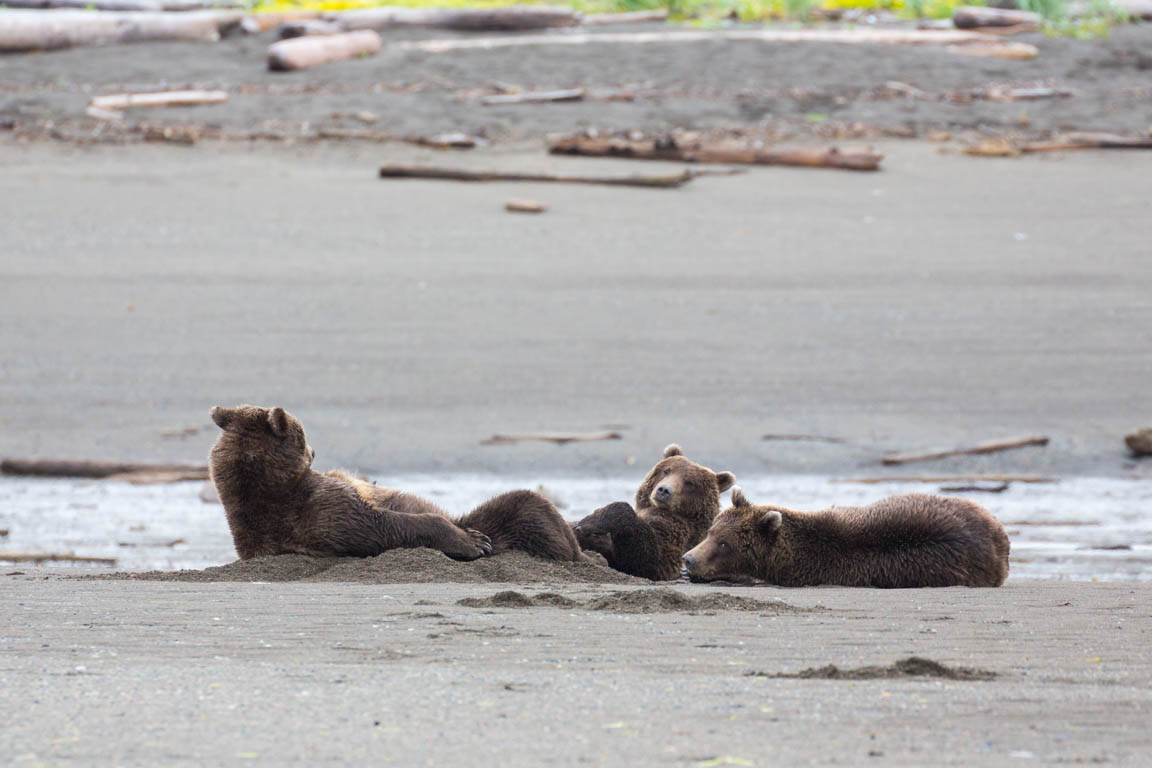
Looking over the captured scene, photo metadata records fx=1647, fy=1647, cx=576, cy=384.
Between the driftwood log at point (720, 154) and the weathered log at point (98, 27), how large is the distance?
7038mm

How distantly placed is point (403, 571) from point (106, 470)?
507 centimetres

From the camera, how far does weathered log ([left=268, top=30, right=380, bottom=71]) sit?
70.7ft

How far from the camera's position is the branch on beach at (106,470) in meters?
10.9

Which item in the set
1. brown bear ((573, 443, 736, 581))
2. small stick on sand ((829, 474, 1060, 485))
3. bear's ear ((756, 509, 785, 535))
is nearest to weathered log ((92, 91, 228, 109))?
small stick on sand ((829, 474, 1060, 485))

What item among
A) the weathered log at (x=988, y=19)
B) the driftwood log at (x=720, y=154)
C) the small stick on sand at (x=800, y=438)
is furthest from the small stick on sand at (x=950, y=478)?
the weathered log at (x=988, y=19)

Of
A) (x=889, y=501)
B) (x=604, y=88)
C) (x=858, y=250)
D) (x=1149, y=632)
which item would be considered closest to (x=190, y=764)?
(x=1149, y=632)

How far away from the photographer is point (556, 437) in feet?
38.7

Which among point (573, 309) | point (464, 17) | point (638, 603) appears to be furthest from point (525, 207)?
point (638, 603)

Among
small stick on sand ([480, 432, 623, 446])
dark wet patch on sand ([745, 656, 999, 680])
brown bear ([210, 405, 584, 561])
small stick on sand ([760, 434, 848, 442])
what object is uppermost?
dark wet patch on sand ([745, 656, 999, 680])

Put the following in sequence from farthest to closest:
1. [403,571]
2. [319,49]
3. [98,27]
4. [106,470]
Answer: [98,27]
[319,49]
[106,470]
[403,571]

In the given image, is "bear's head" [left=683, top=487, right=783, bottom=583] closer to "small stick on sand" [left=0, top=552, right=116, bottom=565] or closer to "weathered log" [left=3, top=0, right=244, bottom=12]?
"small stick on sand" [left=0, top=552, right=116, bottom=565]

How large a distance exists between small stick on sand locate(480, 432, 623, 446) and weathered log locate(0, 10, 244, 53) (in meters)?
13.3

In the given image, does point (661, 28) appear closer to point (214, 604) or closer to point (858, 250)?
point (858, 250)

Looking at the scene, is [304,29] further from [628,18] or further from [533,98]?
[628,18]
